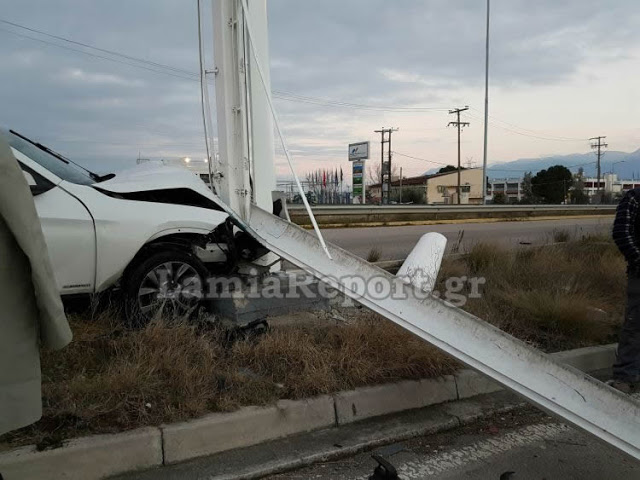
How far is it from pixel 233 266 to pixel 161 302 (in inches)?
31.2

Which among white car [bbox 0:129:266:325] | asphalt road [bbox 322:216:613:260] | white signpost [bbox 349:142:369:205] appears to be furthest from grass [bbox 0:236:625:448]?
white signpost [bbox 349:142:369:205]

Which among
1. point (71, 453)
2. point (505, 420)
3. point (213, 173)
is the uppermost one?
point (213, 173)

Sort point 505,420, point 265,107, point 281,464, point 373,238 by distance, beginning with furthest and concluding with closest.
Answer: point 373,238, point 265,107, point 505,420, point 281,464

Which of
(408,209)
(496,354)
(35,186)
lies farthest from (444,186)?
(496,354)

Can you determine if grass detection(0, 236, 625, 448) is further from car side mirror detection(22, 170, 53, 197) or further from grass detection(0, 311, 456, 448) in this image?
car side mirror detection(22, 170, 53, 197)

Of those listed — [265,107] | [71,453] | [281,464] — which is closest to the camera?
[71,453]

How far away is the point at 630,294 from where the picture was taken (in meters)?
4.36

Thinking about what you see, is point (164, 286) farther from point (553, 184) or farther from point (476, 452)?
point (553, 184)

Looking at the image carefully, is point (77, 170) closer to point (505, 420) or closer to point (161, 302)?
point (161, 302)

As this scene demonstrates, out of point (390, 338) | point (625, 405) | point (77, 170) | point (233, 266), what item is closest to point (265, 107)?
point (233, 266)

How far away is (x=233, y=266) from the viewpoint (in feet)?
16.5

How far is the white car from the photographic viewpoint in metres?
4.21

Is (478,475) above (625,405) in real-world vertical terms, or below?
below

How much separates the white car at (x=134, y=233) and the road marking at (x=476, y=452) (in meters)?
2.24
